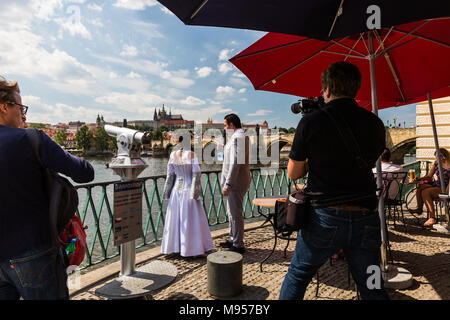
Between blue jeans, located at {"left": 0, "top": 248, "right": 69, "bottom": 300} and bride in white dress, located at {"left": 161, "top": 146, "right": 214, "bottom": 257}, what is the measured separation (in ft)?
7.18

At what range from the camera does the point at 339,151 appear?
1454 mm

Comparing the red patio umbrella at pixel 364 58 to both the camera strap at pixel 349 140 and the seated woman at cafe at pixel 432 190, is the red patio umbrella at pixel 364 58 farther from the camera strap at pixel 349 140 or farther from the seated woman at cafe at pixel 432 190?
the seated woman at cafe at pixel 432 190

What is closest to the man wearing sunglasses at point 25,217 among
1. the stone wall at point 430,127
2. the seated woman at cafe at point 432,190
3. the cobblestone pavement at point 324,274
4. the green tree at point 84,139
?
the cobblestone pavement at point 324,274

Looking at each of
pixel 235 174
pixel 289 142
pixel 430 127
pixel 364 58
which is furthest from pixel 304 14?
pixel 289 142

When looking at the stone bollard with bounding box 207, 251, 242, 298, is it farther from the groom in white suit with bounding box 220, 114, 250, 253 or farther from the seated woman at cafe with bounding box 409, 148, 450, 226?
the seated woman at cafe with bounding box 409, 148, 450, 226

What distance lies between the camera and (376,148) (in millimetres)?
1515

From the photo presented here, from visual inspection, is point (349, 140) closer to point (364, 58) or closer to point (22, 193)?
point (22, 193)

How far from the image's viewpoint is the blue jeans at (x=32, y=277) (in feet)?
4.05

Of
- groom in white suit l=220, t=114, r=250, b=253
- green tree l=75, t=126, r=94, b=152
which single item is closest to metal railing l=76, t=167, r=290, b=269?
groom in white suit l=220, t=114, r=250, b=253

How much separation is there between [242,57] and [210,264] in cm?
228

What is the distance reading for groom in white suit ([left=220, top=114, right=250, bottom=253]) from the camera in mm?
3441

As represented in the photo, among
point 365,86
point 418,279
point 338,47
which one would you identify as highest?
point 338,47
